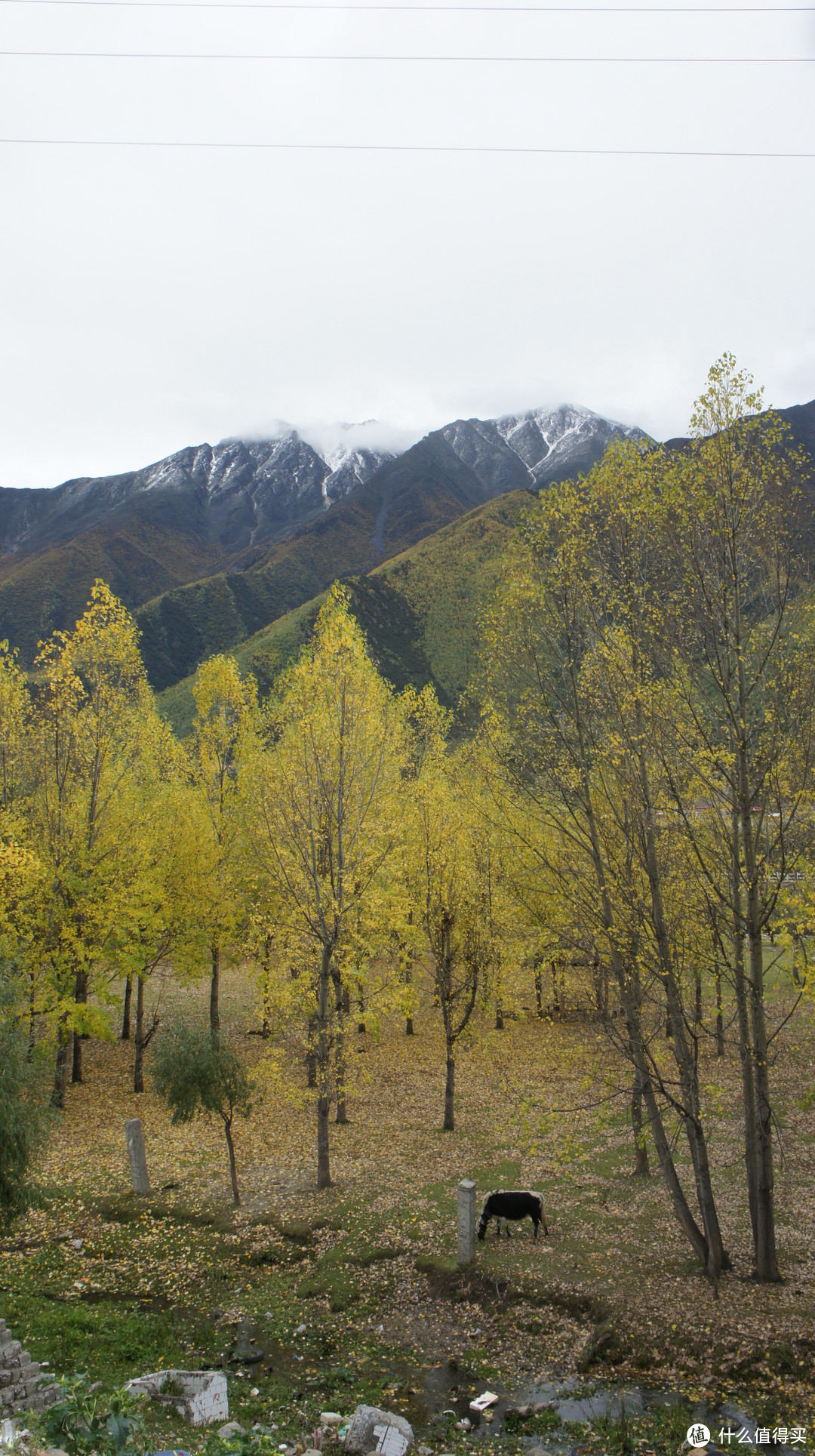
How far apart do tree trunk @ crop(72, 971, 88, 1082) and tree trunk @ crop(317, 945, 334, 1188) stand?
850cm

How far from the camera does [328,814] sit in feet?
50.0

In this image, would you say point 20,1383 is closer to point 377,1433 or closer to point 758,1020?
point 377,1433

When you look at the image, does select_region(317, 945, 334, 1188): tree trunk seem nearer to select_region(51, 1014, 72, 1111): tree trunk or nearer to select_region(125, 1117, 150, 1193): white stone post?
select_region(125, 1117, 150, 1193): white stone post

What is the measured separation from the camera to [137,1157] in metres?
14.5

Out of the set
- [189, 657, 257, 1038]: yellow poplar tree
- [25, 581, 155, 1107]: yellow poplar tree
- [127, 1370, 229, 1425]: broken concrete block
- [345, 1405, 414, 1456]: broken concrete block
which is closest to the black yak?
[345, 1405, 414, 1456]: broken concrete block

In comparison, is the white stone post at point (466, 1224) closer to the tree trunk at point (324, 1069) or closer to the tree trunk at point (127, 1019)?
the tree trunk at point (324, 1069)

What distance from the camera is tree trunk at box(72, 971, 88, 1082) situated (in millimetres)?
20578

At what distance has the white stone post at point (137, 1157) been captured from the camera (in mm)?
14375

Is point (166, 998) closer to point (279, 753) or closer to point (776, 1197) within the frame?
point (279, 753)

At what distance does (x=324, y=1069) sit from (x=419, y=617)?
111 meters

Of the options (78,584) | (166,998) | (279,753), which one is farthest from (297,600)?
(279,753)

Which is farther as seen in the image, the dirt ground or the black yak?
the black yak

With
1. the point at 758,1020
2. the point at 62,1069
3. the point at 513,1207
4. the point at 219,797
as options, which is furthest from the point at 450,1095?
the point at 219,797

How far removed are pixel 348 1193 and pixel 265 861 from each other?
7.58 meters
